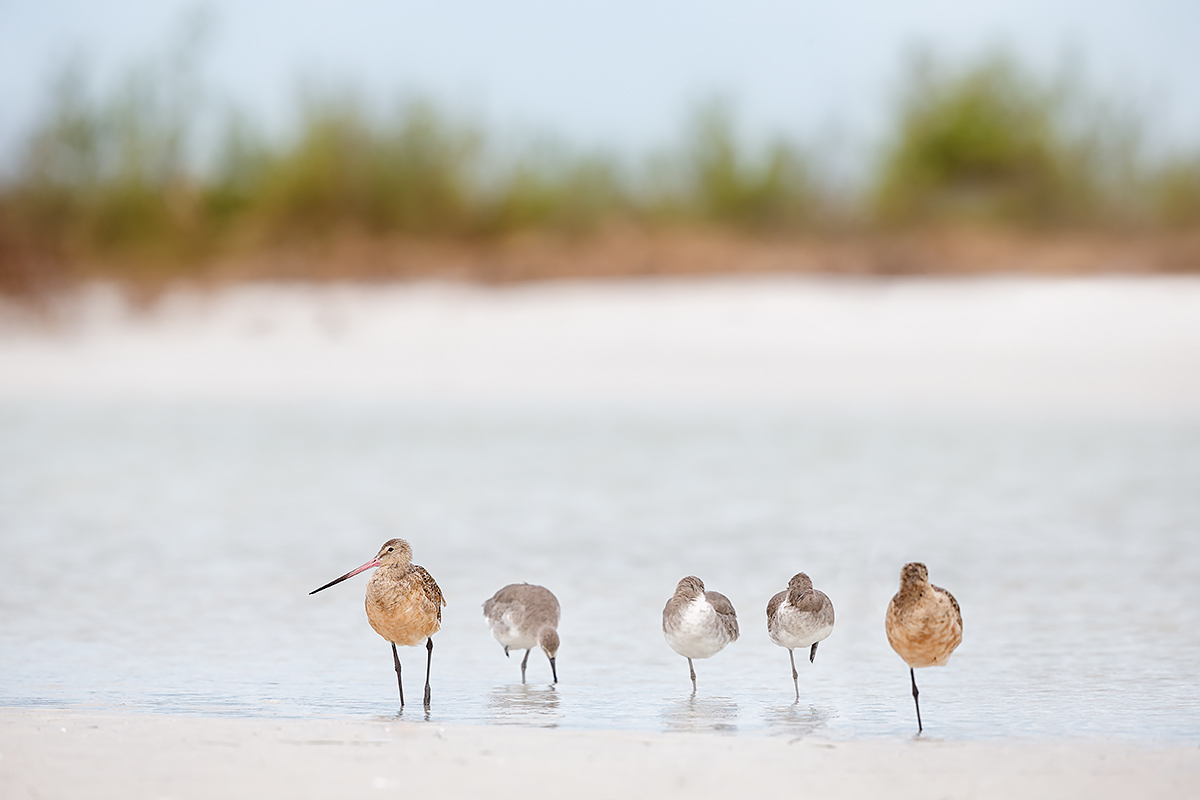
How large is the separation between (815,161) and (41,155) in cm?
988

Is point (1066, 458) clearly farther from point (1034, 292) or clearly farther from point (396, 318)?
point (396, 318)

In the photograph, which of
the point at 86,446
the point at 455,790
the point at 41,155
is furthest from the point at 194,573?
the point at 41,155

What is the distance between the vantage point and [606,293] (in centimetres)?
1741

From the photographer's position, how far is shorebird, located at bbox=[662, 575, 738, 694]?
17.0ft

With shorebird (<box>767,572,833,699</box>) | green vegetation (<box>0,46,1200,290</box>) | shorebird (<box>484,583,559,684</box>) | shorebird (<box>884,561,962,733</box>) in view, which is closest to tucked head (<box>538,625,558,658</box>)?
shorebird (<box>484,583,559,684</box>)

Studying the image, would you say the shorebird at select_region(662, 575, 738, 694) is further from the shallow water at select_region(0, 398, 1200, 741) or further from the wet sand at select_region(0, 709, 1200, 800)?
the wet sand at select_region(0, 709, 1200, 800)

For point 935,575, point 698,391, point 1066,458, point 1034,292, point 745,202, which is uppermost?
point 745,202

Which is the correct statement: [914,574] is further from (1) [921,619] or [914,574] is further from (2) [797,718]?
(2) [797,718]

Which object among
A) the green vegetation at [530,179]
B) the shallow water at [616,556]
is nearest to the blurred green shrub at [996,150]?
the green vegetation at [530,179]

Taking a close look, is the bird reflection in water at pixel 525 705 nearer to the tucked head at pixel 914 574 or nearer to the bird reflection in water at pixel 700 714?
the bird reflection in water at pixel 700 714

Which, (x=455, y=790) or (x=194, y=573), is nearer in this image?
(x=455, y=790)

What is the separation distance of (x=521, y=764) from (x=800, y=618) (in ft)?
4.87

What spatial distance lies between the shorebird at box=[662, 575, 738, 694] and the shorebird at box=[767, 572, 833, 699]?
0.19 meters

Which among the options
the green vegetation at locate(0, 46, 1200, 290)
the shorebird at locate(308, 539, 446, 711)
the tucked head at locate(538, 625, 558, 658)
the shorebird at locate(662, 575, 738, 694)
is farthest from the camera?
the green vegetation at locate(0, 46, 1200, 290)
